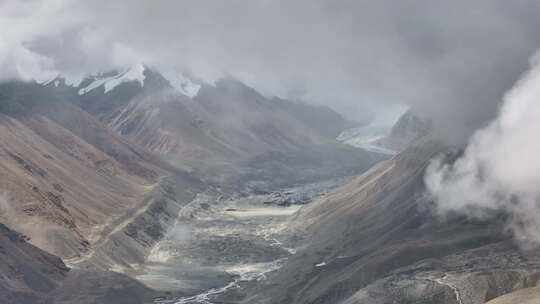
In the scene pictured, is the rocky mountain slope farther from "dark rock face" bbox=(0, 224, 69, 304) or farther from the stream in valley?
"dark rock face" bbox=(0, 224, 69, 304)

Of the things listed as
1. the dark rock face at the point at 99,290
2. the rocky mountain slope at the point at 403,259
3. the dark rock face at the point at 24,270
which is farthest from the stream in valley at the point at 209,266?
the dark rock face at the point at 24,270

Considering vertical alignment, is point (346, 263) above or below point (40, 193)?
below

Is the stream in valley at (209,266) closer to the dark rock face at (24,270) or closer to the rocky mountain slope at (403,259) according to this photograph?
the rocky mountain slope at (403,259)

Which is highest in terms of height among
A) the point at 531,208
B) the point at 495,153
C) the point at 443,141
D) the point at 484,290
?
the point at 443,141

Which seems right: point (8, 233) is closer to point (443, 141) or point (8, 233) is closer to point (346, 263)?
point (346, 263)

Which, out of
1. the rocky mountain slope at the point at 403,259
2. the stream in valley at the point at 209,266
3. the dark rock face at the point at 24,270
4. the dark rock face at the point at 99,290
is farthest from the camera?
the stream in valley at the point at 209,266

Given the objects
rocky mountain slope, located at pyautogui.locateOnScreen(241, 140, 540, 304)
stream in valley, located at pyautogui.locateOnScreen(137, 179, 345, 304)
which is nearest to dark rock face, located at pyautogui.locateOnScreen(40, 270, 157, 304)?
Result: stream in valley, located at pyautogui.locateOnScreen(137, 179, 345, 304)

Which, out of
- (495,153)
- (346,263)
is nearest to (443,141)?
(495,153)
